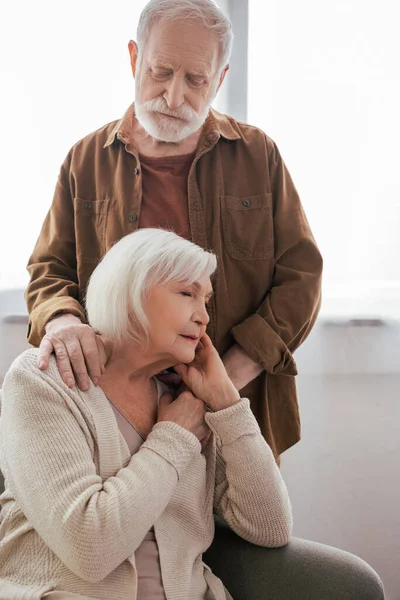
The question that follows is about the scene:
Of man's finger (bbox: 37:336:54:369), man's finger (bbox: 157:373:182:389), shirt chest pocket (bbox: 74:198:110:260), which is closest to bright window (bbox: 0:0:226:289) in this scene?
shirt chest pocket (bbox: 74:198:110:260)

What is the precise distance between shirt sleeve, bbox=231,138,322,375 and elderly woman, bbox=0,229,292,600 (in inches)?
6.9

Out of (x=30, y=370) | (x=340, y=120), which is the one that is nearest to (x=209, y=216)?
(x=30, y=370)

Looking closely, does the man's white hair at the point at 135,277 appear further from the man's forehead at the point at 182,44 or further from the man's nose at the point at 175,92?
the man's forehead at the point at 182,44

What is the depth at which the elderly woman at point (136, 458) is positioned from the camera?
56.3 inches

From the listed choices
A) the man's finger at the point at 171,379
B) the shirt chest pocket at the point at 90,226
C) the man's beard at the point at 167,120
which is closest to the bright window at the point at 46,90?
the shirt chest pocket at the point at 90,226

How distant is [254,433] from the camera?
1.70 meters

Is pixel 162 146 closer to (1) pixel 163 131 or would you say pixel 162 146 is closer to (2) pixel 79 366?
(1) pixel 163 131

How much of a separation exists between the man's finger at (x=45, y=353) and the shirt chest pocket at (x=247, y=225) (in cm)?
61

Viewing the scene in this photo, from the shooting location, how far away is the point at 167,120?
1.86 metres

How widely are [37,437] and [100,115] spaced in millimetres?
1527

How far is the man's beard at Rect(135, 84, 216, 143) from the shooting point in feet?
6.05

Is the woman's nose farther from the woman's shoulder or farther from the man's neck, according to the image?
the man's neck

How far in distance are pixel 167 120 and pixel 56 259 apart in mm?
522

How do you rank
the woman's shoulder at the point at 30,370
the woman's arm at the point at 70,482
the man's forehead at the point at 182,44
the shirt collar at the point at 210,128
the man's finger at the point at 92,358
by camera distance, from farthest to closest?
the shirt collar at the point at 210,128 → the man's forehead at the point at 182,44 → the man's finger at the point at 92,358 → the woman's shoulder at the point at 30,370 → the woman's arm at the point at 70,482
